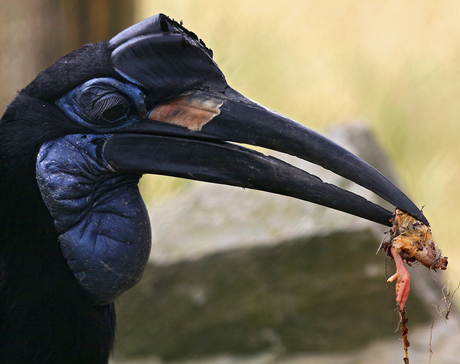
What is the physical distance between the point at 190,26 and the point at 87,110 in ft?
16.8

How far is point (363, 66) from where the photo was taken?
758 centimetres

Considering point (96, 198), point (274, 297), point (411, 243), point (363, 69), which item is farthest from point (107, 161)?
point (363, 69)

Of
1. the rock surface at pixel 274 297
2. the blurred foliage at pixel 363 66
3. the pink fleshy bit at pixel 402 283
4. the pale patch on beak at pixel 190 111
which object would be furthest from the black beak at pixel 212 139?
the blurred foliage at pixel 363 66

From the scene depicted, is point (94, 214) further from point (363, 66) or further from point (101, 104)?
point (363, 66)

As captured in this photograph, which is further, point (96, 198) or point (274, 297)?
point (274, 297)

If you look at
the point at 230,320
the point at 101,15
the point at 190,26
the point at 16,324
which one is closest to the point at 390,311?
the point at 230,320

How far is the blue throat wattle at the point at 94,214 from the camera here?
199 centimetres

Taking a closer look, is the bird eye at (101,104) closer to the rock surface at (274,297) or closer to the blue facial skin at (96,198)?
the blue facial skin at (96,198)

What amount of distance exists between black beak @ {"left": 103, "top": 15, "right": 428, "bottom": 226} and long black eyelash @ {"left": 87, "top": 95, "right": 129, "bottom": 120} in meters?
0.08

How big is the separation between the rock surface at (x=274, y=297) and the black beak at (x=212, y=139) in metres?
1.82

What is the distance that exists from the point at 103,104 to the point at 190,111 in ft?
0.94

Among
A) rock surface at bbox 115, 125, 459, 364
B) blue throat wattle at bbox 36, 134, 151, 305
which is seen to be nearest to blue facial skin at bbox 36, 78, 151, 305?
blue throat wattle at bbox 36, 134, 151, 305

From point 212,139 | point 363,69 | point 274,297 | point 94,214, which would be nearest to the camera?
point 212,139

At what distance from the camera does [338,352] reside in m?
3.89
